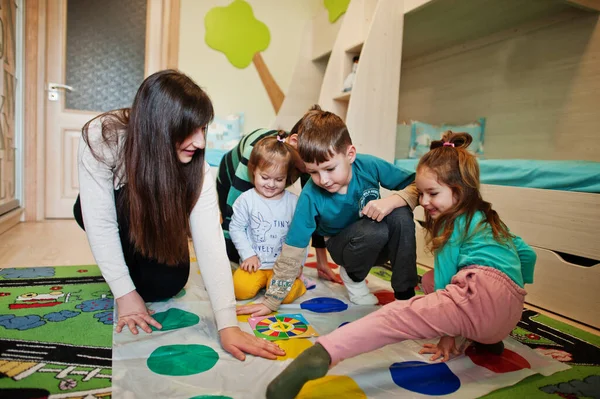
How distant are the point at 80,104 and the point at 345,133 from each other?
235cm

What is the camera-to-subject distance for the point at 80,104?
2.71 meters

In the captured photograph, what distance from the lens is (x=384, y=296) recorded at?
1.29m

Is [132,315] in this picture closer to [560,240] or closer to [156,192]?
[156,192]

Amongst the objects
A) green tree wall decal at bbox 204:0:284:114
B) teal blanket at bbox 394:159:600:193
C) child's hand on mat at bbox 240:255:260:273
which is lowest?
child's hand on mat at bbox 240:255:260:273

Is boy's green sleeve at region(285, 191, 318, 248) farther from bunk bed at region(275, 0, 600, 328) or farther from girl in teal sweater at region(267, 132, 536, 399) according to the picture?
bunk bed at region(275, 0, 600, 328)

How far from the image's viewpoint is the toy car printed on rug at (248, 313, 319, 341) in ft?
3.11

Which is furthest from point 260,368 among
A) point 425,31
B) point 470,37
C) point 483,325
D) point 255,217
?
point 470,37

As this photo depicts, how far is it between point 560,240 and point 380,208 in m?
0.60

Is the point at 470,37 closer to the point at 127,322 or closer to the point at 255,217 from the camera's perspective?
the point at 255,217

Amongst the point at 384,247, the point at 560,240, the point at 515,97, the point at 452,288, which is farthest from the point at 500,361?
the point at 515,97

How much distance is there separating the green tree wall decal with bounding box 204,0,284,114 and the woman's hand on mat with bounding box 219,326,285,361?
255 centimetres

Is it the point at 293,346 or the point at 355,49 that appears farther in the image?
the point at 355,49

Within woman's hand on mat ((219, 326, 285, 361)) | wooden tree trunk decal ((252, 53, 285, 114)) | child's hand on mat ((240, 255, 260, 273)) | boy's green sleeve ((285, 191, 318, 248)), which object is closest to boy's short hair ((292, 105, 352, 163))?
boy's green sleeve ((285, 191, 318, 248))

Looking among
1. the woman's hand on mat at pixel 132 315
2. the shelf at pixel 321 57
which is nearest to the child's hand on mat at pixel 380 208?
the woman's hand on mat at pixel 132 315
